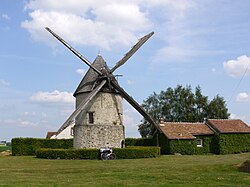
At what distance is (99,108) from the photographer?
1454 inches

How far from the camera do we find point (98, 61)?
38469mm

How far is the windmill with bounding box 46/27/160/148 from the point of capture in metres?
36.7

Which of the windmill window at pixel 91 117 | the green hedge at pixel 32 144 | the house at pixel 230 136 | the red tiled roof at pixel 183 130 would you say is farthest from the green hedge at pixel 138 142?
the windmill window at pixel 91 117

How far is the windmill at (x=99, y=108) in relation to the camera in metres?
36.7

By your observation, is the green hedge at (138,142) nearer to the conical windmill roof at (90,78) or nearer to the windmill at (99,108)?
the windmill at (99,108)

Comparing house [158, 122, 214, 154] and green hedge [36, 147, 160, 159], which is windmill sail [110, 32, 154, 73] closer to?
green hedge [36, 147, 160, 159]

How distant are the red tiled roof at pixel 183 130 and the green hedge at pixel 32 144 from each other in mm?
10844

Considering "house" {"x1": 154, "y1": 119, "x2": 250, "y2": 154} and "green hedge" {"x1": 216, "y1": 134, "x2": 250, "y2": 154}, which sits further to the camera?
"green hedge" {"x1": 216, "y1": 134, "x2": 250, "y2": 154}

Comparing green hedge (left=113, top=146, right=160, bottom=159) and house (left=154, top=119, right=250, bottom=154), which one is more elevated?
house (left=154, top=119, right=250, bottom=154)

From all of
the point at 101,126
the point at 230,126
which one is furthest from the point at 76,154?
the point at 230,126

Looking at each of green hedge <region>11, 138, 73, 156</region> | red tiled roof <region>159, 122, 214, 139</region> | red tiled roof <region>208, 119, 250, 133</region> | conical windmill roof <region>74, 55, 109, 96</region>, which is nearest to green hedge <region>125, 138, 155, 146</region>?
red tiled roof <region>159, 122, 214, 139</region>

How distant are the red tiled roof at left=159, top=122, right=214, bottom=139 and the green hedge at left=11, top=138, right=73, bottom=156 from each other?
35.6 ft

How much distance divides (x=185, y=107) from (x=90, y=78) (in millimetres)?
31738

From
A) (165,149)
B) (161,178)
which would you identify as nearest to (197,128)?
(165,149)
